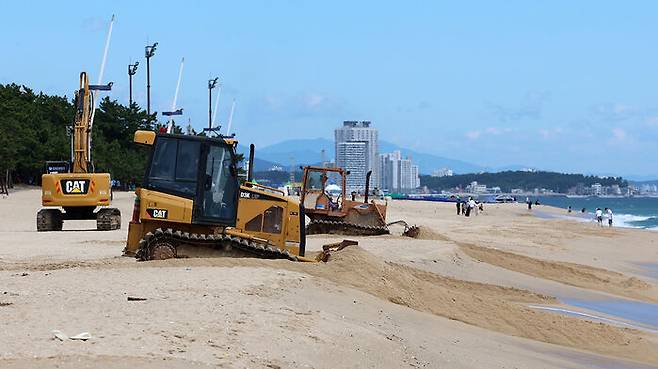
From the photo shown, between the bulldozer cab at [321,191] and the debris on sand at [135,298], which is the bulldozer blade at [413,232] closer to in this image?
the bulldozer cab at [321,191]

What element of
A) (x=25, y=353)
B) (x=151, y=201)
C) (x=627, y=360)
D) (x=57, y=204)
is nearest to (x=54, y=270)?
(x=151, y=201)

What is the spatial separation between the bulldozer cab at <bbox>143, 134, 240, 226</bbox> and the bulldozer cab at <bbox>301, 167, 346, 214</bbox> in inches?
629

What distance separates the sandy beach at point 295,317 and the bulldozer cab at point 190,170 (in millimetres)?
1223

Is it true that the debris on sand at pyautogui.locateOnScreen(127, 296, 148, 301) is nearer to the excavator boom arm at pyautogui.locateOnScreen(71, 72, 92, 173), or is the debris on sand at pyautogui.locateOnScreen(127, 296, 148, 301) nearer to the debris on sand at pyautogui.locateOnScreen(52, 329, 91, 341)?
the debris on sand at pyautogui.locateOnScreen(52, 329, 91, 341)

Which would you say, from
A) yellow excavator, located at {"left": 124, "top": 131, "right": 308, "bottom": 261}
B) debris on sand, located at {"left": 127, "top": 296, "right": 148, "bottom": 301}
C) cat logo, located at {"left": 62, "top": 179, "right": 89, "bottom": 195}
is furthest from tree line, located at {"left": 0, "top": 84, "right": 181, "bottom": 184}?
debris on sand, located at {"left": 127, "top": 296, "right": 148, "bottom": 301}

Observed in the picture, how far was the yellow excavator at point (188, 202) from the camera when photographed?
52.9ft

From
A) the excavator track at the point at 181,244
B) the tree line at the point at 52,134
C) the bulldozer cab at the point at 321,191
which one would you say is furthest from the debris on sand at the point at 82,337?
the tree line at the point at 52,134

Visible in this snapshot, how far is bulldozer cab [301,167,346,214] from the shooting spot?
107 feet

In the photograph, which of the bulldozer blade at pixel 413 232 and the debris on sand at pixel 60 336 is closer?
the debris on sand at pixel 60 336

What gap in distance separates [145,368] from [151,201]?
8.87m

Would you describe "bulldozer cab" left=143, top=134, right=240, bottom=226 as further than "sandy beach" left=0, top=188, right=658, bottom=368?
Yes

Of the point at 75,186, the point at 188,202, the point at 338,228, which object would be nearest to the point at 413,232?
the point at 338,228

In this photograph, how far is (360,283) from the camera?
50.7 ft

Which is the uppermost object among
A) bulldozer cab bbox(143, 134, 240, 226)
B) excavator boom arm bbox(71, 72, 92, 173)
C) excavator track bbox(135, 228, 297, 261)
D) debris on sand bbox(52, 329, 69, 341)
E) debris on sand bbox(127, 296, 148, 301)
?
excavator boom arm bbox(71, 72, 92, 173)
